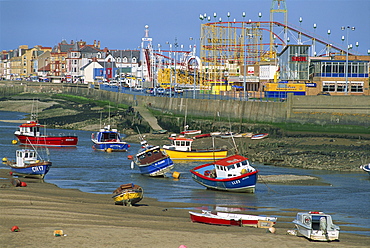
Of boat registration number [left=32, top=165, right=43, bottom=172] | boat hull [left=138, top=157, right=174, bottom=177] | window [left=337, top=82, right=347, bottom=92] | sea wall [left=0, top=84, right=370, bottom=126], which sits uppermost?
window [left=337, top=82, right=347, bottom=92]

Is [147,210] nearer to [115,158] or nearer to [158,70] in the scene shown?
[115,158]

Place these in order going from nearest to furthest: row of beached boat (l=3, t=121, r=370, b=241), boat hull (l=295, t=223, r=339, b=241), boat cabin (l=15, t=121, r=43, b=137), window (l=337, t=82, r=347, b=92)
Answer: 1. boat hull (l=295, t=223, r=339, b=241)
2. row of beached boat (l=3, t=121, r=370, b=241)
3. boat cabin (l=15, t=121, r=43, b=137)
4. window (l=337, t=82, r=347, b=92)

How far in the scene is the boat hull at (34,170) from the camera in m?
38.5

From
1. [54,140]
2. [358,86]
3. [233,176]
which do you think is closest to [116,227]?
[233,176]

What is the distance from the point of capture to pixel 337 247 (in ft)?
69.7

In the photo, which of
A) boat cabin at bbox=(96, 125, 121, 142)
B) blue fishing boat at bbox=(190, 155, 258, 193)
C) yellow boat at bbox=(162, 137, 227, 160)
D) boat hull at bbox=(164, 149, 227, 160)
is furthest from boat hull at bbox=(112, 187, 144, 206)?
boat cabin at bbox=(96, 125, 121, 142)

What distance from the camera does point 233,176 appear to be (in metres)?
36.7

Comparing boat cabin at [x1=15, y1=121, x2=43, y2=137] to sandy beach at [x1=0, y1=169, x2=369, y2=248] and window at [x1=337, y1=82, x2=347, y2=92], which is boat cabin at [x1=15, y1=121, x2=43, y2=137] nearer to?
sandy beach at [x1=0, y1=169, x2=369, y2=248]

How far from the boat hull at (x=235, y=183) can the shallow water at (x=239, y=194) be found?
0.42 metres

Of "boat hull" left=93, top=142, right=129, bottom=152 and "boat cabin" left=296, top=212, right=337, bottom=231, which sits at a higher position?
"boat cabin" left=296, top=212, right=337, bottom=231

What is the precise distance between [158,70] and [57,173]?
99251mm

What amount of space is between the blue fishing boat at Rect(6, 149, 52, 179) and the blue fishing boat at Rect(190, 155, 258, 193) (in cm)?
949

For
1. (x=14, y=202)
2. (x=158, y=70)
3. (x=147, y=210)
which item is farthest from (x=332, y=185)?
(x=158, y=70)

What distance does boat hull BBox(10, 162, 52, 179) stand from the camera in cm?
3853
